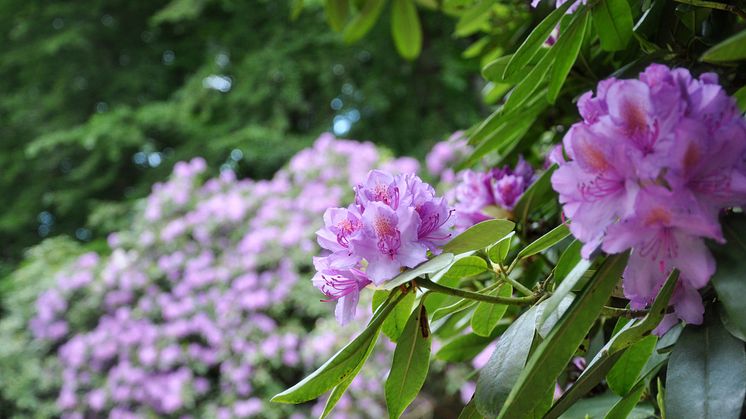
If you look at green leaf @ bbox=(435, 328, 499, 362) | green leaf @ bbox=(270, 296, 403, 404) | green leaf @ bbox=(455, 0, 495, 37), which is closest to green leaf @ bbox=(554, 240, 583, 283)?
green leaf @ bbox=(270, 296, 403, 404)

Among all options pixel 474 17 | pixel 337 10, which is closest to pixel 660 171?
pixel 474 17

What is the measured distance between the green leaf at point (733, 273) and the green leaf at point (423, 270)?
0.14 meters

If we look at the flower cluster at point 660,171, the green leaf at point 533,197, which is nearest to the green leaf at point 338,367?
the flower cluster at point 660,171

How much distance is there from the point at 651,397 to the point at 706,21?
1.05ft

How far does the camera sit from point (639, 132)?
34 cm

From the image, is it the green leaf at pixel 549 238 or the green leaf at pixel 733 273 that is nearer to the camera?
the green leaf at pixel 733 273

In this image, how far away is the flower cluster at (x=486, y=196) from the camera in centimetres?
71

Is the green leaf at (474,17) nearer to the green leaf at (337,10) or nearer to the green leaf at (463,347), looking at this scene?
the green leaf at (337,10)

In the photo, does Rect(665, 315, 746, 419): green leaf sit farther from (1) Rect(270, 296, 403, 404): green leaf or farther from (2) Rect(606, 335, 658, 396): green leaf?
(1) Rect(270, 296, 403, 404): green leaf

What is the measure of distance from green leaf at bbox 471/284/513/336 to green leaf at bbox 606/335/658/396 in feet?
0.29

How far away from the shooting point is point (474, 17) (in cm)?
83

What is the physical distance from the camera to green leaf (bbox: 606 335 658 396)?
486mm

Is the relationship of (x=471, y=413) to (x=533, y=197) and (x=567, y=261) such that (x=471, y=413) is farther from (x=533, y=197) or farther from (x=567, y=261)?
(x=533, y=197)

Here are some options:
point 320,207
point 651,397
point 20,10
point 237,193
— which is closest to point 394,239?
point 651,397
